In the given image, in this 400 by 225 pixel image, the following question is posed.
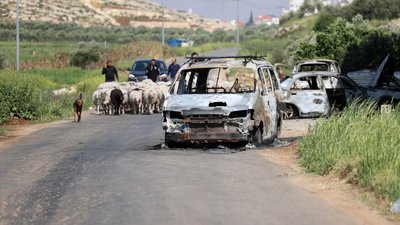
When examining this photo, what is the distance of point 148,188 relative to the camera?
1273cm

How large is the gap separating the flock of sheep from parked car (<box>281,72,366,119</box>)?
18.9 ft

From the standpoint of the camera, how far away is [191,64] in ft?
66.2

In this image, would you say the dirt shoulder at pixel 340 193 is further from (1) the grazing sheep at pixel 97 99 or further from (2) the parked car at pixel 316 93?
(1) the grazing sheep at pixel 97 99

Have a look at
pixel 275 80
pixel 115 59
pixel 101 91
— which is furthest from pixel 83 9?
pixel 275 80

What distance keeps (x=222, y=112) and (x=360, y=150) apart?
4880 millimetres

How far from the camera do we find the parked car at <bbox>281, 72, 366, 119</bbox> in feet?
85.5

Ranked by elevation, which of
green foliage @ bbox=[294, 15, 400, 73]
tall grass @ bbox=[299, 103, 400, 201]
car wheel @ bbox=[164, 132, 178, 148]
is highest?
green foliage @ bbox=[294, 15, 400, 73]

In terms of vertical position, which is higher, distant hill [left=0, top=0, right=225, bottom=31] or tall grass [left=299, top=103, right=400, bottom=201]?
distant hill [left=0, top=0, right=225, bottom=31]

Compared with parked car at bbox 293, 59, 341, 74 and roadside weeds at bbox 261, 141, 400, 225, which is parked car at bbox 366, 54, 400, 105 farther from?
roadside weeds at bbox 261, 141, 400, 225

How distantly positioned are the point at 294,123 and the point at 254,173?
11.2 metres

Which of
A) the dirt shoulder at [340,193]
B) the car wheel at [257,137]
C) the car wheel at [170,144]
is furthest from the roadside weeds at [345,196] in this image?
the car wheel at [170,144]

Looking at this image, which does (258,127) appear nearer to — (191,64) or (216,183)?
(191,64)

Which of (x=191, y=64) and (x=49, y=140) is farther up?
(x=191, y=64)

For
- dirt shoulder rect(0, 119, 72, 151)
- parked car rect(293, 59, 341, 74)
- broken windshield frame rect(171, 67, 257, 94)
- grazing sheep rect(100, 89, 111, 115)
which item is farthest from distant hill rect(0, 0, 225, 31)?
broken windshield frame rect(171, 67, 257, 94)
